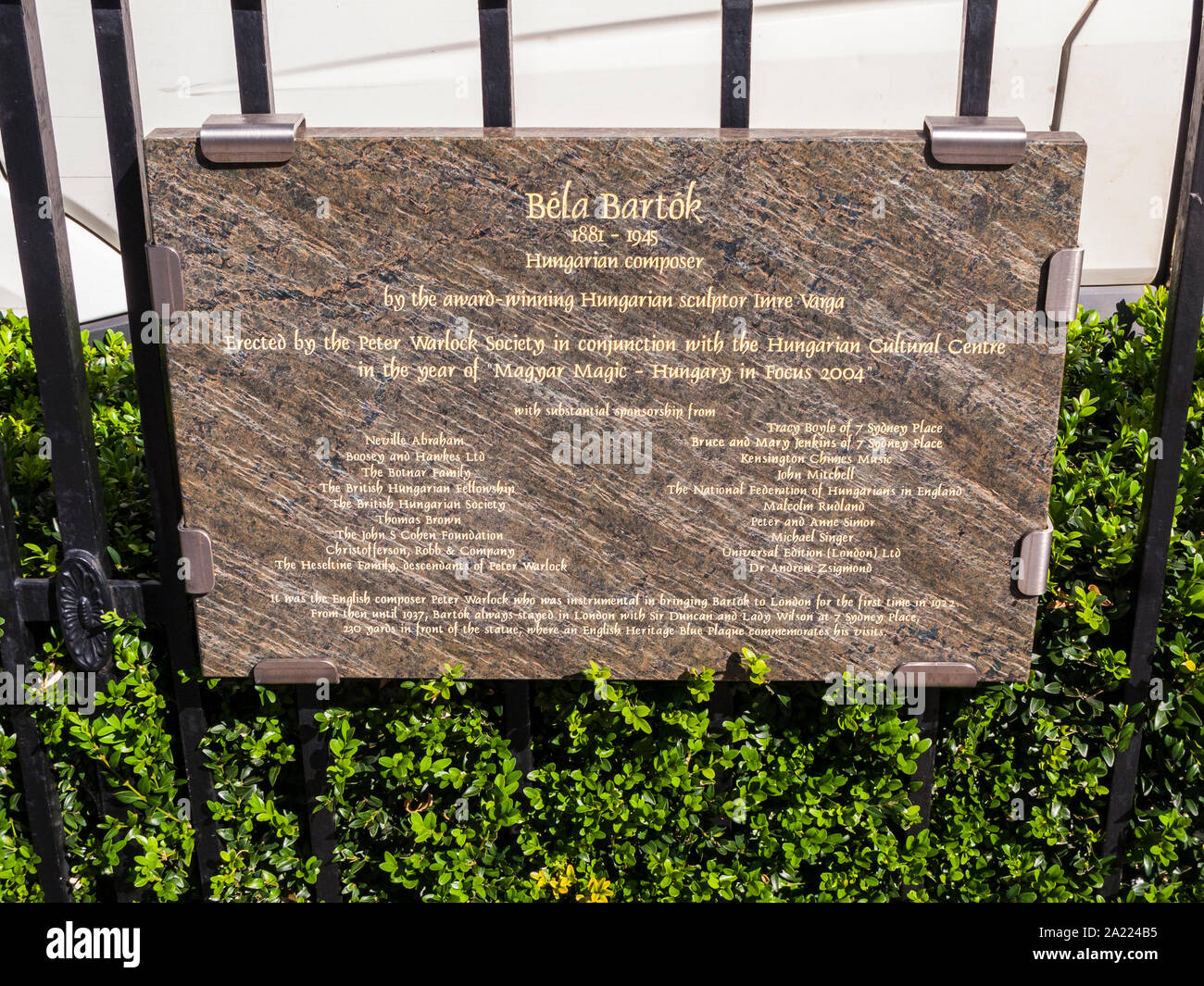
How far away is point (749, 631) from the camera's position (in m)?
2.32

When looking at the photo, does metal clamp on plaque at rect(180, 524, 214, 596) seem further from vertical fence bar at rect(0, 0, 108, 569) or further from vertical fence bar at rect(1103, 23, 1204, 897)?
vertical fence bar at rect(1103, 23, 1204, 897)

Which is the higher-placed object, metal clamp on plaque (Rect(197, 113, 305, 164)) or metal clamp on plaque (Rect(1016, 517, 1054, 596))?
metal clamp on plaque (Rect(197, 113, 305, 164))

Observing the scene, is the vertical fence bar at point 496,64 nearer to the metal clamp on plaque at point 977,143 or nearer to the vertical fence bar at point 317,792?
the metal clamp on plaque at point 977,143

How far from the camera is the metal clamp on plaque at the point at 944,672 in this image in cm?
232

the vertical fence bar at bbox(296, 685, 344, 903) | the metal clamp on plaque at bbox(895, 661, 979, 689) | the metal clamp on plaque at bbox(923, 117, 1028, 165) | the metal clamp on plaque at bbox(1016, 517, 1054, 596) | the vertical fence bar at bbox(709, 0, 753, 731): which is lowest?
the vertical fence bar at bbox(296, 685, 344, 903)

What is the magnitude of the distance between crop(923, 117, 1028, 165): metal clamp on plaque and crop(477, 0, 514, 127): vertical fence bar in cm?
83

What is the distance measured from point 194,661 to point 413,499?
0.71 meters

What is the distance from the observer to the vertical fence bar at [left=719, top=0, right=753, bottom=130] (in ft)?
6.51

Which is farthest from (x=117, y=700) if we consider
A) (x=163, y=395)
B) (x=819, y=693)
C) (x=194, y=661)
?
(x=819, y=693)

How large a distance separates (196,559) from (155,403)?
36cm

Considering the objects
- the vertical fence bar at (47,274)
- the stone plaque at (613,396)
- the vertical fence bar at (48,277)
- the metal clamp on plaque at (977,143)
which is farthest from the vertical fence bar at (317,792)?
the metal clamp on plaque at (977,143)

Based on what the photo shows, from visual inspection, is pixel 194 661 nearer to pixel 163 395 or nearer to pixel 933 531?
pixel 163 395

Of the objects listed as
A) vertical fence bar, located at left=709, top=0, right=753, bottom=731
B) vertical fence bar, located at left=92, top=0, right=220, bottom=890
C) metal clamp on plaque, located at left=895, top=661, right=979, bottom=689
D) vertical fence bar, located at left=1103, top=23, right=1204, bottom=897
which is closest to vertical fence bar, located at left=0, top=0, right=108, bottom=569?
vertical fence bar, located at left=92, top=0, right=220, bottom=890

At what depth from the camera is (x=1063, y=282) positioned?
204 cm
